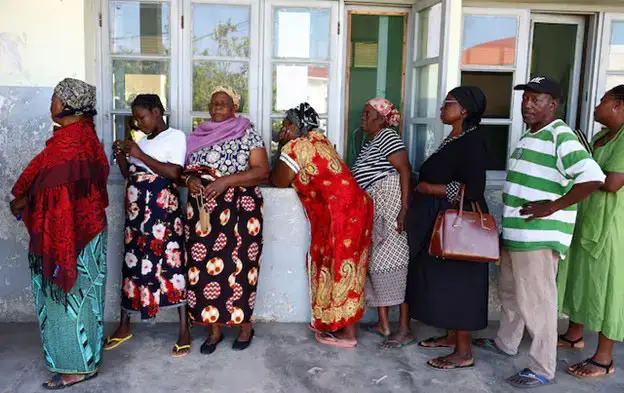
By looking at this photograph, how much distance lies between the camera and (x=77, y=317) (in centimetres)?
284

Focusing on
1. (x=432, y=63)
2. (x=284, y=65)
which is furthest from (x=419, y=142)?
(x=284, y=65)

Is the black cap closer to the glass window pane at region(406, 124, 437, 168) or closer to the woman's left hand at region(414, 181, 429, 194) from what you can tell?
the woman's left hand at region(414, 181, 429, 194)

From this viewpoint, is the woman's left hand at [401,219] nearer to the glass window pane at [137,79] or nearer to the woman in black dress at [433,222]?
the woman in black dress at [433,222]

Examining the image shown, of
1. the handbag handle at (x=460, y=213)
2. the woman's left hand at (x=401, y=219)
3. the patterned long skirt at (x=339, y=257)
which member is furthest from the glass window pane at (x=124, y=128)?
the handbag handle at (x=460, y=213)

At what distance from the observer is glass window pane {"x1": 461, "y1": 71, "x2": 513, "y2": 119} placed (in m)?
4.21

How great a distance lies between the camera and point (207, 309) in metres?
3.34

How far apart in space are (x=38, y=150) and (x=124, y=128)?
23.3 inches

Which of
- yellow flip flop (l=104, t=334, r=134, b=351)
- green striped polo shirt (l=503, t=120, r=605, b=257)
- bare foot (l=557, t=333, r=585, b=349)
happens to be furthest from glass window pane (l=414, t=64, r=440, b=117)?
yellow flip flop (l=104, t=334, r=134, b=351)

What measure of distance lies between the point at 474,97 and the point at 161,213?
1852 mm

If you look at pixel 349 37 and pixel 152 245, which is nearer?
pixel 152 245

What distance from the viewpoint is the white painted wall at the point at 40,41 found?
11.6 feet

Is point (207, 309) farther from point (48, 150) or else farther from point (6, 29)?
point (6, 29)

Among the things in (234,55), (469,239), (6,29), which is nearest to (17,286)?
(6,29)

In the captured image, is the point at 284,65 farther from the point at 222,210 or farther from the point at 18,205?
the point at 18,205
